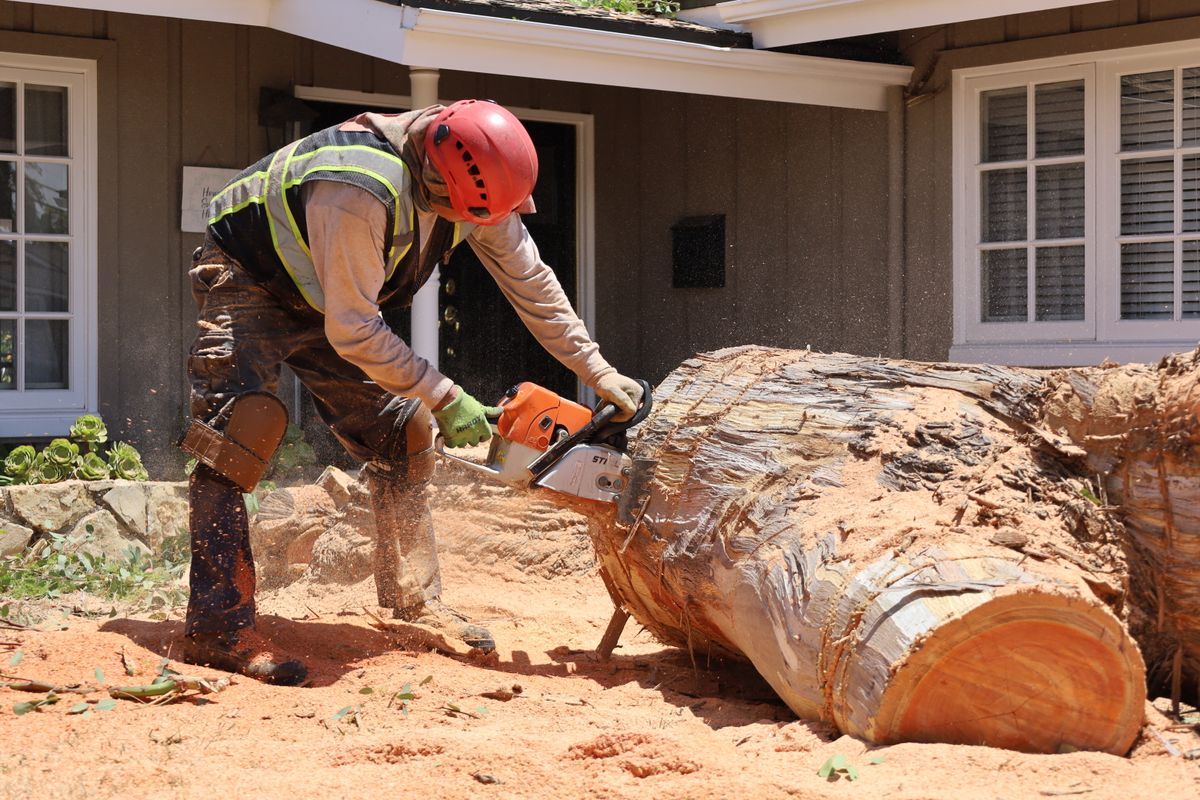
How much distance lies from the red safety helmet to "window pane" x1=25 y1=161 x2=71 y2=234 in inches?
194

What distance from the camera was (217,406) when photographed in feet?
13.1

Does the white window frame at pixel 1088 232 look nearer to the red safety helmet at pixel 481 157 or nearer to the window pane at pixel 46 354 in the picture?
the red safety helmet at pixel 481 157

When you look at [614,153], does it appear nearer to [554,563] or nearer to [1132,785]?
[554,563]

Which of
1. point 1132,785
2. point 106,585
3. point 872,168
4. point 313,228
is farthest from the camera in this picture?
point 872,168

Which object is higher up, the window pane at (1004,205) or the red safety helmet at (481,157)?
the window pane at (1004,205)

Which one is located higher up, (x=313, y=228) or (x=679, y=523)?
(x=313, y=228)

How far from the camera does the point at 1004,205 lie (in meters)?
7.91

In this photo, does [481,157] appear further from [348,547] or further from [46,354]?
[46,354]

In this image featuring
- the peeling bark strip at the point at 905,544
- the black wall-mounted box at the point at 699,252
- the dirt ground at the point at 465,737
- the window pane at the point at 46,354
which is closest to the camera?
the dirt ground at the point at 465,737

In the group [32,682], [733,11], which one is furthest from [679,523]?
[733,11]

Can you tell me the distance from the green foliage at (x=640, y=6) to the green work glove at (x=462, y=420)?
5.18 metres

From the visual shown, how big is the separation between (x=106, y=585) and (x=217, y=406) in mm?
2420

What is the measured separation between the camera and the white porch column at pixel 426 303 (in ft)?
24.2

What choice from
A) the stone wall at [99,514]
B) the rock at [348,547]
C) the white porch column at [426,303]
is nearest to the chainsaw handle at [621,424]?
the rock at [348,547]
